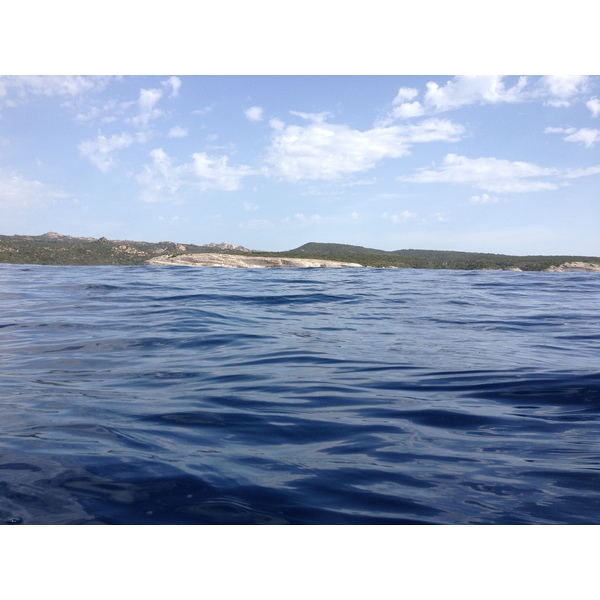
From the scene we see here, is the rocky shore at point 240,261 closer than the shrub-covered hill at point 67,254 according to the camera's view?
No

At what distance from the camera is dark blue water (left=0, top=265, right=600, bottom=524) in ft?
8.37

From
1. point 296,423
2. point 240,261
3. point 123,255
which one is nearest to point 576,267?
point 240,261

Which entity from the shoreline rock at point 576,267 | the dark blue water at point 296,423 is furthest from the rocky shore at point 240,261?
the dark blue water at point 296,423

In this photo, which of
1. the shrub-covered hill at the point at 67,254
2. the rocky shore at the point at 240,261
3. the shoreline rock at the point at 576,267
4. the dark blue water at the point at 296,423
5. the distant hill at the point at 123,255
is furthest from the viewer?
the shoreline rock at the point at 576,267

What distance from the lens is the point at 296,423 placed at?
374cm

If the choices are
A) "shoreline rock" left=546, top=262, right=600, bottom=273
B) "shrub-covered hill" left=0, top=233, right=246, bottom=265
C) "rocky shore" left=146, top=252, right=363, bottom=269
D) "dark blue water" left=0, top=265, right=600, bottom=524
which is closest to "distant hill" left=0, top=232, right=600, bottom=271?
"shrub-covered hill" left=0, top=233, right=246, bottom=265

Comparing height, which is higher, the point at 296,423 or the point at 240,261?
the point at 240,261

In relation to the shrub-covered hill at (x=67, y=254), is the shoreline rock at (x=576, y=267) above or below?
above

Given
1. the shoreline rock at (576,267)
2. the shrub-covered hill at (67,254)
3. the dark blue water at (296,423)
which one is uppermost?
the shoreline rock at (576,267)

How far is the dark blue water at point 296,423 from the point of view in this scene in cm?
255

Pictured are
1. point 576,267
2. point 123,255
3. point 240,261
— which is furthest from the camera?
point 576,267

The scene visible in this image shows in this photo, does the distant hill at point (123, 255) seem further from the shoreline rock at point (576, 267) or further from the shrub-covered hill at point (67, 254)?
the shoreline rock at point (576, 267)

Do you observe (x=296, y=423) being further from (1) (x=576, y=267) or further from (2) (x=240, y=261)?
(1) (x=576, y=267)

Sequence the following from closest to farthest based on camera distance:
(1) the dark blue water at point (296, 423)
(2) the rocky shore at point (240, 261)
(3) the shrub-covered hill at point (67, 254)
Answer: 1. (1) the dark blue water at point (296, 423)
2. (3) the shrub-covered hill at point (67, 254)
3. (2) the rocky shore at point (240, 261)
